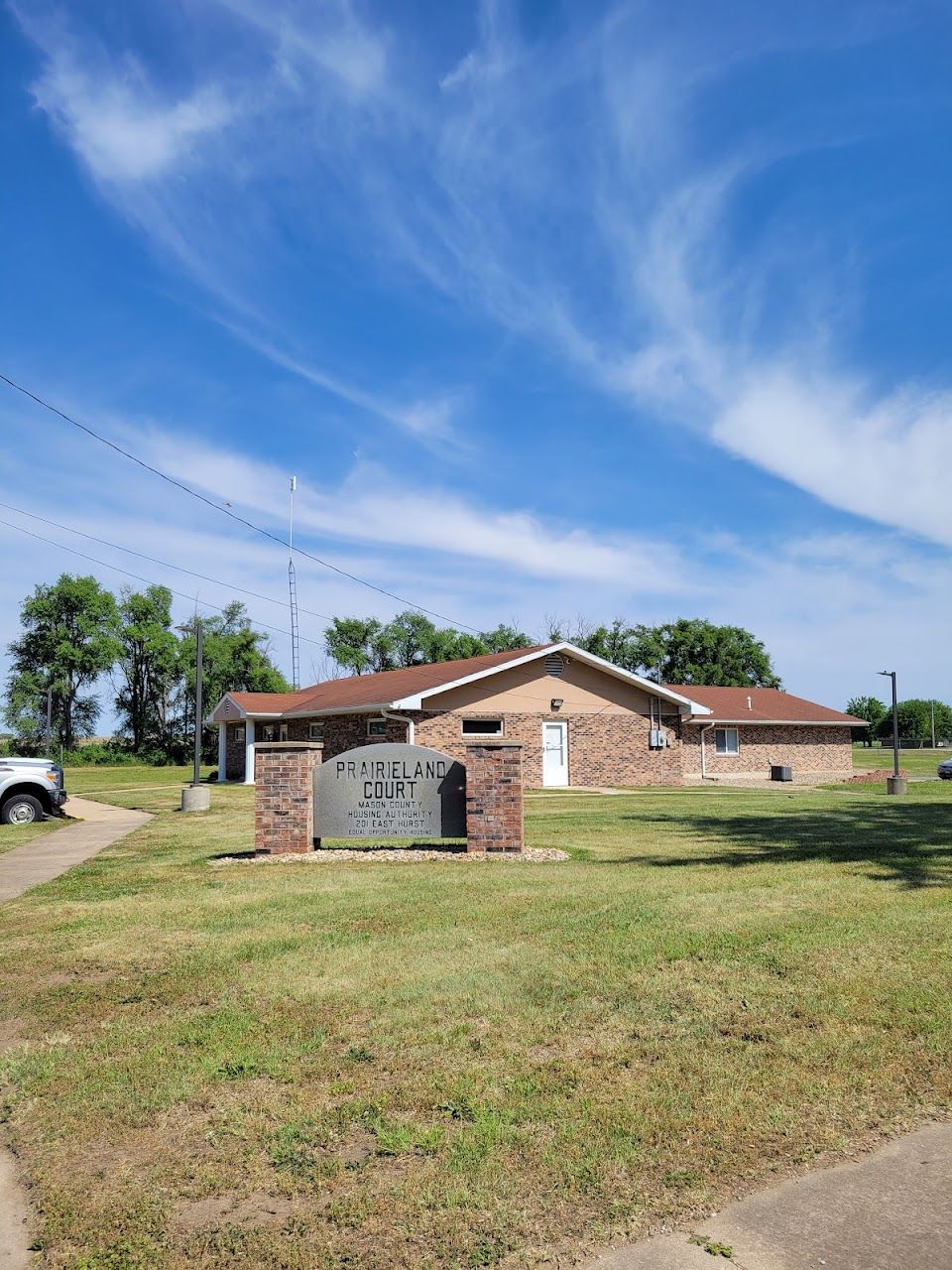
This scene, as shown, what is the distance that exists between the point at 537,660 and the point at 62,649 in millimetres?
40734

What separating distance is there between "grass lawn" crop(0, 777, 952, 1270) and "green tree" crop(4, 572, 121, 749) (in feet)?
178

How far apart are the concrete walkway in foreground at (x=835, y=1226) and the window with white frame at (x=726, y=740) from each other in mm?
32046

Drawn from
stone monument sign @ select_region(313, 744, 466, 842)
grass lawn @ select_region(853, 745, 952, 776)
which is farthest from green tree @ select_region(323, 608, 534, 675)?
stone monument sign @ select_region(313, 744, 466, 842)

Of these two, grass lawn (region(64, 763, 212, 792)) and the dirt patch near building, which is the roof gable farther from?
the dirt patch near building

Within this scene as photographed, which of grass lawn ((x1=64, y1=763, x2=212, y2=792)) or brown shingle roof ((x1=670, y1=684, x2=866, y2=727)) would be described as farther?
brown shingle roof ((x1=670, y1=684, x2=866, y2=727))

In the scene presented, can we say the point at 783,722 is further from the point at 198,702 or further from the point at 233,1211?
the point at 233,1211

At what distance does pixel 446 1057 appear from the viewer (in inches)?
177

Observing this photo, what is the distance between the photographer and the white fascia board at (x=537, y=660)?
25.1 meters

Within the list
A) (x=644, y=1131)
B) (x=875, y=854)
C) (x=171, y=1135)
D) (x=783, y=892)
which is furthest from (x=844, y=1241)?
(x=875, y=854)

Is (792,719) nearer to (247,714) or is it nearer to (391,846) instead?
(247,714)

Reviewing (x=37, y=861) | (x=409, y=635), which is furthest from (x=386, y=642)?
(x=37, y=861)

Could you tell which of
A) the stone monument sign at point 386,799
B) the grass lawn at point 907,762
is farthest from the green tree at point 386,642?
the stone monument sign at point 386,799

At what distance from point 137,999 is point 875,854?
8369mm

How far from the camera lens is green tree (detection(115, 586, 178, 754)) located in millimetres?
60656
